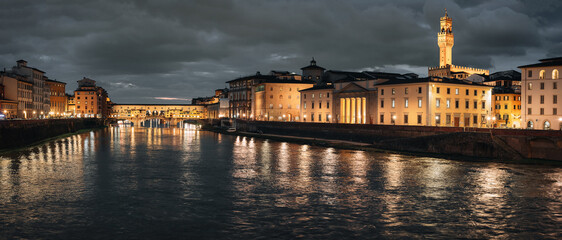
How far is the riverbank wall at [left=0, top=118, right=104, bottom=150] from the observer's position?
186 ft

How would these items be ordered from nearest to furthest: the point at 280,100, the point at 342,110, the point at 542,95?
the point at 542,95
the point at 342,110
the point at 280,100

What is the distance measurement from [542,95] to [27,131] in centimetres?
8320

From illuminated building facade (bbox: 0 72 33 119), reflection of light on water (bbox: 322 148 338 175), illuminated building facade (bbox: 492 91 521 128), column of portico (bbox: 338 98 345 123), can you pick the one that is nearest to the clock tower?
illuminated building facade (bbox: 492 91 521 128)

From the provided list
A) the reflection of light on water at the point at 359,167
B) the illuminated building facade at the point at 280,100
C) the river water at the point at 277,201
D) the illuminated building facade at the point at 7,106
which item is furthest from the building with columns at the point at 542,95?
the illuminated building facade at the point at 7,106

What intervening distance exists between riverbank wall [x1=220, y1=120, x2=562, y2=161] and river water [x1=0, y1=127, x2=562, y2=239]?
4.82 m

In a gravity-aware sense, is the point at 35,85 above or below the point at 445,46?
below

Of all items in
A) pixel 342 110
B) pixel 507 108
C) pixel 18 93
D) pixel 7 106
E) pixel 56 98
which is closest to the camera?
pixel 7 106

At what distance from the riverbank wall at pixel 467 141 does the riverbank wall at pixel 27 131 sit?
52.4 meters

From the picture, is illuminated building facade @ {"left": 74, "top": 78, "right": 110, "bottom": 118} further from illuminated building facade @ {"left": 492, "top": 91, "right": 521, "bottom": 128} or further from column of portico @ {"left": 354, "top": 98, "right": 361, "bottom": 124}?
illuminated building facade @ {"left": 492, "top": 91, "right": 521, "bottom": 128}

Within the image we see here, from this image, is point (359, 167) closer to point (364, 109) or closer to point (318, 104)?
point (364, 109)

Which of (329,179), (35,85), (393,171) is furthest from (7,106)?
(393,171)

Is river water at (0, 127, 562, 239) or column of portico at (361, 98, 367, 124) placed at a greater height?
column of portico at (361, 98, 367, 124)

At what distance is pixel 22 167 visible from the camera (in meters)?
38.5

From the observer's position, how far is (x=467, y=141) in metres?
48.7
